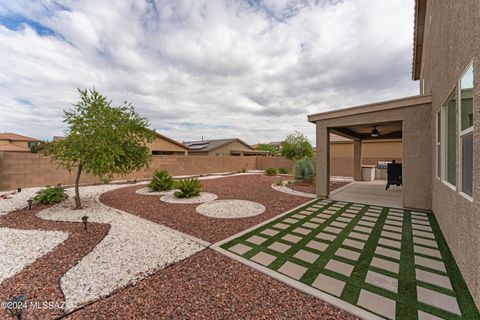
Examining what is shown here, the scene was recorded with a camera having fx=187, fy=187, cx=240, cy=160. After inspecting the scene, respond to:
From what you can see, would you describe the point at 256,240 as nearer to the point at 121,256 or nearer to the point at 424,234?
the point at 121,256

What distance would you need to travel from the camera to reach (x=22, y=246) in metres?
3.44

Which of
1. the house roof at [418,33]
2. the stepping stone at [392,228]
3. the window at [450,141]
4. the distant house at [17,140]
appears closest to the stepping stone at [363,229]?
the stepping stone at [392,228]

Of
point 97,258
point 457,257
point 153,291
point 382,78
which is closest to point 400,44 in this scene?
point 382,78

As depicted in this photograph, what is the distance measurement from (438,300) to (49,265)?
16.8 ft

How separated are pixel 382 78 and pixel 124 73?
13999mm

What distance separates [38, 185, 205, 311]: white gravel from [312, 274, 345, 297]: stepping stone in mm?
1963

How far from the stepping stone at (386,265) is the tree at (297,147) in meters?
13.8

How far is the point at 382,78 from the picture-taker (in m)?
10.1

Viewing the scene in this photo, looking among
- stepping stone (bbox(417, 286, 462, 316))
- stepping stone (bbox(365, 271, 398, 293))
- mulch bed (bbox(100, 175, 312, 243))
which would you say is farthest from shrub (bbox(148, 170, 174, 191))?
stepping stone (bbox(417, 286, 462, 316))

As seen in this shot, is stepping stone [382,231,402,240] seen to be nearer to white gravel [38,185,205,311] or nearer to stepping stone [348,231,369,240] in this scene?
→ stepping stone [348,231,369,240]

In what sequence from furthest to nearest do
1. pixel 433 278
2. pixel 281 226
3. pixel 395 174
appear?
1. pixel 395 174
2. pixel 281 226
3. pixel 433 278

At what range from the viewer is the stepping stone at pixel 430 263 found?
270cm

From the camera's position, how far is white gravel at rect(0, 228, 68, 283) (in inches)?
110

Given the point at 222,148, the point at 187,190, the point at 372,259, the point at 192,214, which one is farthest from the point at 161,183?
the point at 222,148
